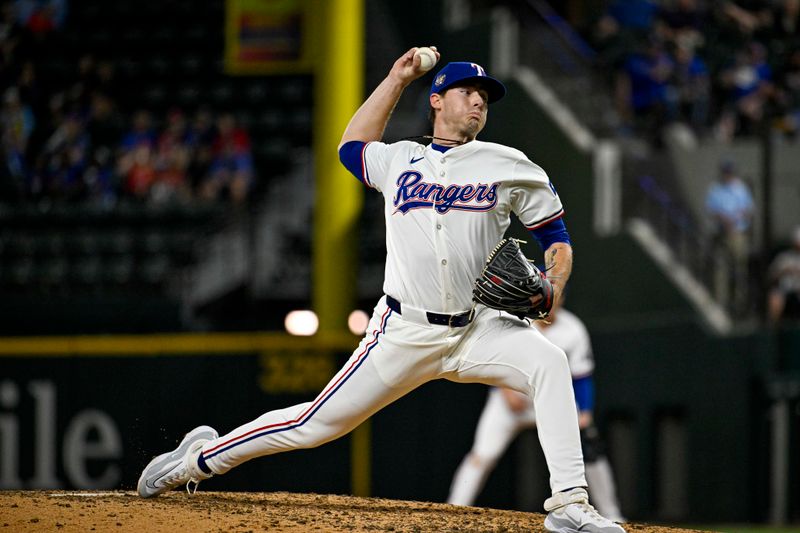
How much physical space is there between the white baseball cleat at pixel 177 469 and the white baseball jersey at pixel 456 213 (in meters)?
1.14

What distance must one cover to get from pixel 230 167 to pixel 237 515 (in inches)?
366

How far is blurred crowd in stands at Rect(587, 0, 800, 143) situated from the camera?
14.1 metres

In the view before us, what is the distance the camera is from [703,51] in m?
15.3

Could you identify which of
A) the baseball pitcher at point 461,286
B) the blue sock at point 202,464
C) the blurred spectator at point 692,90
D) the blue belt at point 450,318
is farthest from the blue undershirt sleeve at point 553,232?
the blurred spectator at point 692,90

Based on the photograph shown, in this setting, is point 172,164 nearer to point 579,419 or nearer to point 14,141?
point 14,141

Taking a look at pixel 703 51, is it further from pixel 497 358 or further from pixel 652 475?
pixel 497 358

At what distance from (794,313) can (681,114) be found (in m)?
3.17

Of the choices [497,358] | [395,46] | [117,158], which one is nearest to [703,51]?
[395,46]

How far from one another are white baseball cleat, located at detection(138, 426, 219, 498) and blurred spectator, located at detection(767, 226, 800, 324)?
6.36 meters

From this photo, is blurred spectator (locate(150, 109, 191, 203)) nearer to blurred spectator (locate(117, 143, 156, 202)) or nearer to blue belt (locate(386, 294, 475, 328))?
blurred spectator (locate(117, 143, 156, 202))

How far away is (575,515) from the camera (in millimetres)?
5238

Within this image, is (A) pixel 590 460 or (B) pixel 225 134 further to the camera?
(B) pixel 225 134

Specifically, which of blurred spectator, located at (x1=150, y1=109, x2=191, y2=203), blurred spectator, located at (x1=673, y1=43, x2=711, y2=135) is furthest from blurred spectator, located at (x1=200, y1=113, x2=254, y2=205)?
blurred spectator, located at (x1=673, y1=43, x2=711, y2=135)

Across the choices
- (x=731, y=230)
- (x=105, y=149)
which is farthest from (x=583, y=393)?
(x=105, y=149)
